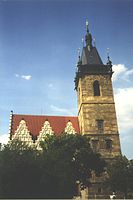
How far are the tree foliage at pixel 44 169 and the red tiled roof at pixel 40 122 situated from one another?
37.7 ft

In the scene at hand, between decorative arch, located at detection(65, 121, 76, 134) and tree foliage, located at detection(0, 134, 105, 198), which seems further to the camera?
decorative arch, located at detection(65, 121, 76, 134)

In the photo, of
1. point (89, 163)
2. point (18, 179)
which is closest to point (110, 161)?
point (89, 163)

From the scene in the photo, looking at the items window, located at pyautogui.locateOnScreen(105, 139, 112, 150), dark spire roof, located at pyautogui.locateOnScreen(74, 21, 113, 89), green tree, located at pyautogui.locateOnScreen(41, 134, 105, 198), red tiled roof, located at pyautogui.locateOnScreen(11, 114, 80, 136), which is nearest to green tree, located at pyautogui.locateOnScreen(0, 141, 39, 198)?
green tree, located at pyautogui.locateOnScreen(41, 134, 105, 198)

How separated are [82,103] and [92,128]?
4.43 m

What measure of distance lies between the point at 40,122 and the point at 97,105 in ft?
32.6

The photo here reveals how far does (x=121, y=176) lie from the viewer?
1196 inches

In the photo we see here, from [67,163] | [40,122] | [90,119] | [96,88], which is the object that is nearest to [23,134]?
[40,122]

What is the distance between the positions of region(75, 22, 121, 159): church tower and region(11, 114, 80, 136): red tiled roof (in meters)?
2.06

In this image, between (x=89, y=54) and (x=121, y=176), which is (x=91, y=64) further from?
(x=121, y=176)

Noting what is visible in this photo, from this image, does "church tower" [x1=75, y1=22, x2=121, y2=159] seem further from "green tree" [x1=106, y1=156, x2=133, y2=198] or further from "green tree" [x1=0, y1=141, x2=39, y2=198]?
"green tree" [x1=0, y1=141, x2=39, y2=198]

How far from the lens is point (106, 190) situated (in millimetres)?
35094

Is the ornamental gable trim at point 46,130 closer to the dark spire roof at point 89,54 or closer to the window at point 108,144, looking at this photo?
the window at point 108,144

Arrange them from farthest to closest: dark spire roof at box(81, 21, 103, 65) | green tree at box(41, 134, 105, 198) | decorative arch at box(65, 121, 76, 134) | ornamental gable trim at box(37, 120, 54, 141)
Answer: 1. dark spire roof at box(81, 21, 103, 65)
2. decorative arch at box(65, 121, 76, 134)
3. ornamental gable trim at box(37, 120, 54, 141)
4. green tree at box(41, 134, 105, 198)

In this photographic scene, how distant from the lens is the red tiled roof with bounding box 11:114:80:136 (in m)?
41.4
